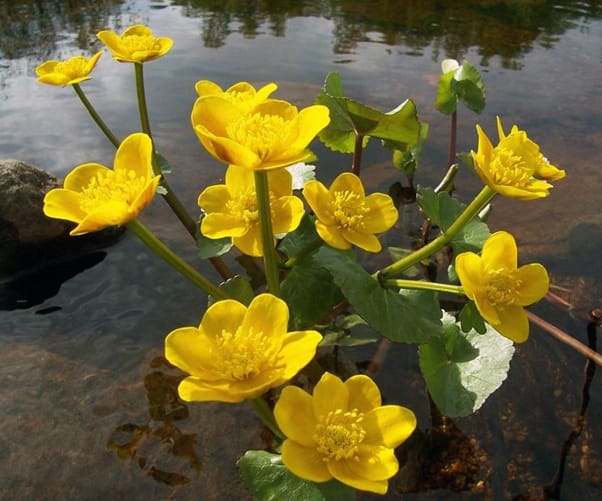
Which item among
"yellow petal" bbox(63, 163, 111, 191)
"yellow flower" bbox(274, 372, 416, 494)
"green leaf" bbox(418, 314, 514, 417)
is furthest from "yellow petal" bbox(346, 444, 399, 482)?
"yellow petal" bbox(63, 163, 111, 191)

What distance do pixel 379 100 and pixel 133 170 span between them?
Result: 3.12 metres

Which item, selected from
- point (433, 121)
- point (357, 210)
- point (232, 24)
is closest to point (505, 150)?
point (357, 210)

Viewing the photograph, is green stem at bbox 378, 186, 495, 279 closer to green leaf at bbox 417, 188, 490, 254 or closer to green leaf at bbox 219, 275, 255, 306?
green leaf at bbox 417, 188, 490, 254

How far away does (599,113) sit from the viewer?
4.38 meters

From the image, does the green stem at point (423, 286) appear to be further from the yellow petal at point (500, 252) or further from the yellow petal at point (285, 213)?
the yellow petal at point (285, 213)

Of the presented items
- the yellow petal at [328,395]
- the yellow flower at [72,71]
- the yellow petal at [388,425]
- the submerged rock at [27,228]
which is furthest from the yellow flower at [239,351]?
the submerged rock at [27,228]

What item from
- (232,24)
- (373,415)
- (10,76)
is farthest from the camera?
(232,24)

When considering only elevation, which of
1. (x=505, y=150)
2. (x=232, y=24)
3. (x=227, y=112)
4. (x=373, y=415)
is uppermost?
(x=227, y=112)

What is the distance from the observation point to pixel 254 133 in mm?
1358

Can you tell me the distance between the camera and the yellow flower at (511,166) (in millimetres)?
1544

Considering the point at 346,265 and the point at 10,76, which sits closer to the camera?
the point at 346,265

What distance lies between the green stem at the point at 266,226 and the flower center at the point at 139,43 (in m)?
0.90

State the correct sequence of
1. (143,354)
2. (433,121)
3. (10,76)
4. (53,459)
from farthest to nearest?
1. (10,76)
2. (433,121)
3. (143,354)
4. (53,459)

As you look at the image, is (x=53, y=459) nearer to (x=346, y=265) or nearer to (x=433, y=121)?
(x=346, y=265)
